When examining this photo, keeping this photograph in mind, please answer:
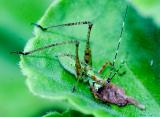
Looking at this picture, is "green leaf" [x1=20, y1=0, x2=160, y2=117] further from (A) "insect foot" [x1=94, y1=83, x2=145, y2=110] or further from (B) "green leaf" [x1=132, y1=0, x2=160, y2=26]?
(B) "green leaf" [x1=132, y1=0, x2=160, y2=26]

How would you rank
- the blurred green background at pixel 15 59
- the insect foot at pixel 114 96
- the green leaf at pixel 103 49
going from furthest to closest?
1. the blurred green background at pixel 15 59
2. the insect foot at pixel 114 96
3. the green leaf at pixel 103 49

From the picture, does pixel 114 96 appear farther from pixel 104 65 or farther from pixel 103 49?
pixel 103 49

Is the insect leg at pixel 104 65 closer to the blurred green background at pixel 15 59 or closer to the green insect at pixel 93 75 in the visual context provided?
the green insect at pixel 93 75

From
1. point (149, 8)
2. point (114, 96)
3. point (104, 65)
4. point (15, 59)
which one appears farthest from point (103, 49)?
point (15, 59)

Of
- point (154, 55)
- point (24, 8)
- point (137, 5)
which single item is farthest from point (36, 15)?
point (137, 5)

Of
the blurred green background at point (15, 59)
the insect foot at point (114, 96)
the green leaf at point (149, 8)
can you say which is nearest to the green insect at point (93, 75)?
the insect foot at point (114, 96)

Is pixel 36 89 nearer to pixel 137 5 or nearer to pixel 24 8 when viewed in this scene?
pixel 137 5
